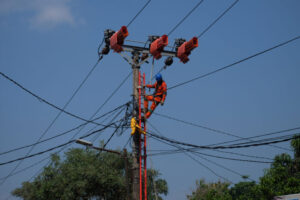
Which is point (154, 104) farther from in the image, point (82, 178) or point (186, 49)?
point (82, 178)

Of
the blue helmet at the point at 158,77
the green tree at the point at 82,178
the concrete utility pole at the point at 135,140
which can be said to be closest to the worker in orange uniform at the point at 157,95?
the blue helmet at the point at 158,77

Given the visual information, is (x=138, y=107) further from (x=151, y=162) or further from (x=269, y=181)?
(x=269, y=181)

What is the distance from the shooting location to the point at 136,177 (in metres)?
12.8

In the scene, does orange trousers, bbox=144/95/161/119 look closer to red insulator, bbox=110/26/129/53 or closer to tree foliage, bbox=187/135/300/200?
red insulator, bbox=110/26/129/53

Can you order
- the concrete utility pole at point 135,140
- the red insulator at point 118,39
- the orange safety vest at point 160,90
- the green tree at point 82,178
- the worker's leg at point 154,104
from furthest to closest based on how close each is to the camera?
the green tree at point 82,178 < the orange safety vest at point 160,90 < the worker's leg at point 154,104 < the red insulator at point 118,39 < the concrete utility pole at point 135,140

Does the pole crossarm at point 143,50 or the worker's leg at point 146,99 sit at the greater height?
the pole crossarm at point 143,50

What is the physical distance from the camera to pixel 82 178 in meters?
34.0

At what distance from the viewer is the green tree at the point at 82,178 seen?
33.8 m

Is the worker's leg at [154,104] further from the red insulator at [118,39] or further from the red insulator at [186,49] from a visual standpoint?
the red insulator at [118,39]

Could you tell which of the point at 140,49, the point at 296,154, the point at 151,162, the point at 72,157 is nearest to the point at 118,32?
the point at 140,49

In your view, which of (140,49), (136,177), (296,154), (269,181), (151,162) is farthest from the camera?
(296,154)

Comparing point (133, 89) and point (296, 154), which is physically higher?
point (296, 154)

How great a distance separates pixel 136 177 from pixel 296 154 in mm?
29270

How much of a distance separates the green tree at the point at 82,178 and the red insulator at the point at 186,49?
68.8 ft
